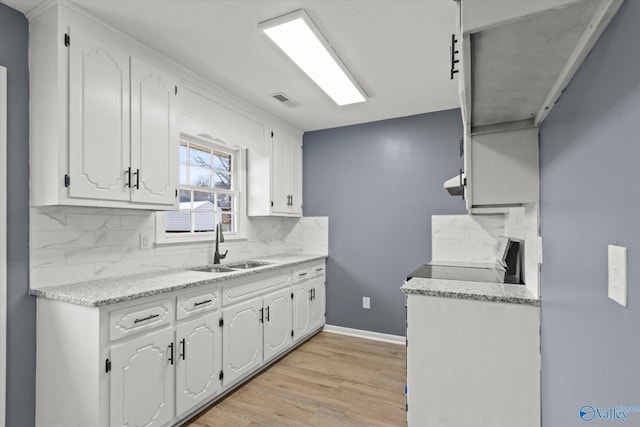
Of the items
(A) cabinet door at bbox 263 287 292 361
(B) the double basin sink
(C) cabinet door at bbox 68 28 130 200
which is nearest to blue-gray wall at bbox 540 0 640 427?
(A) cabinet door at bbox 263 287 292 361

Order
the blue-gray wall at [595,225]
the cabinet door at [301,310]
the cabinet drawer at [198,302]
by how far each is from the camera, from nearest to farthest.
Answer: the blue-gray wall at [595,225] → the cabinet drawer at [198,302] → the cabinet door at [301,310]

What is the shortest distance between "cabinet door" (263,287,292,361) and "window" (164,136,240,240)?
2.78 feet

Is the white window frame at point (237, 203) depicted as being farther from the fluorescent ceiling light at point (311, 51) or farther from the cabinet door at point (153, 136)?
the fluorescent ceiling light at point (311, 51)

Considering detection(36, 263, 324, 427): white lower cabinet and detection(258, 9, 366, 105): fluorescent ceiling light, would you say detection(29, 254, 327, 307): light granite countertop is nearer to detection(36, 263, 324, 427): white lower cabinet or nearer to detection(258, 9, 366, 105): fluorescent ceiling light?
detection(36, 263, 324, 427): white lower cabinet

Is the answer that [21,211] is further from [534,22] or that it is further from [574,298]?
[574,298]

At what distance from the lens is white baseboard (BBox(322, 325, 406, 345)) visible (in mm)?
3652

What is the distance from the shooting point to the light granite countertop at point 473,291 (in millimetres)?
1617

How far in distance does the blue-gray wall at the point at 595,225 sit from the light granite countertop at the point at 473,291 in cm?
25

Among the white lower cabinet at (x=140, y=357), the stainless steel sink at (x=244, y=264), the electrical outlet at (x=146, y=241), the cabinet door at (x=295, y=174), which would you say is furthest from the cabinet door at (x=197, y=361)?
the cabinet door at (x=295, y=174)

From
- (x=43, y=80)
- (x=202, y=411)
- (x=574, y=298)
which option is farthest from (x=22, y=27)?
(x=574, y=298)

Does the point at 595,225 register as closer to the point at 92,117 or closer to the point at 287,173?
the point at 92,117

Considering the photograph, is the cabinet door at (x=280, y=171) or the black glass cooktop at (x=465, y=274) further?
the cabinet door at (x=280, y=171)

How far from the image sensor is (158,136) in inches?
89.6

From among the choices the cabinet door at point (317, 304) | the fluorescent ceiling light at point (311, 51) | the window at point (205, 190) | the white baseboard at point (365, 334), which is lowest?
the white baseboard at point (365, 334)
